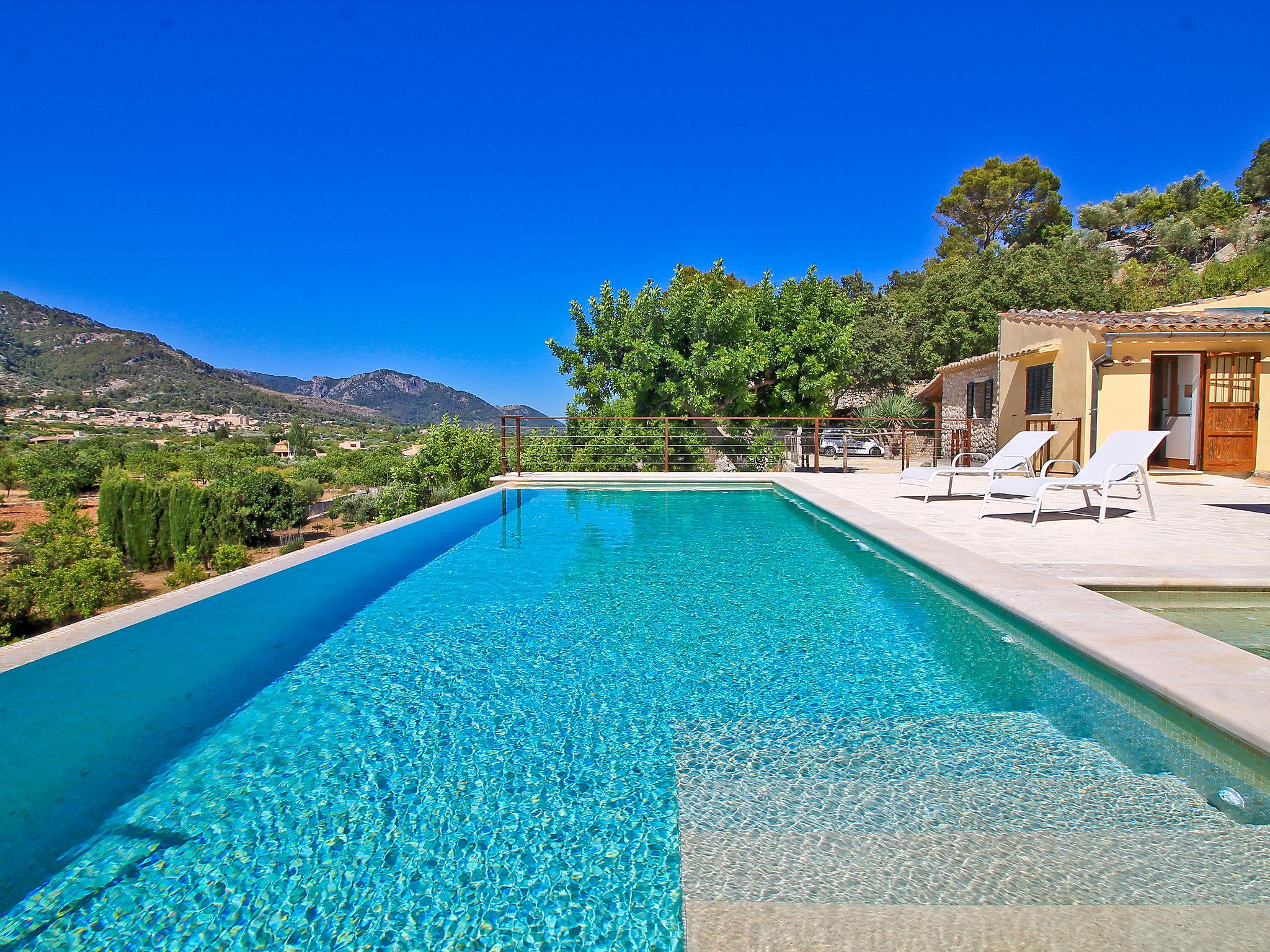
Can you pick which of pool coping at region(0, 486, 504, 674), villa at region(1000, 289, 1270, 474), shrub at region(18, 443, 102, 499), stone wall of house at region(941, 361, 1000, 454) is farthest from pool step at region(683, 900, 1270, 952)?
Answer: shrub at region(18, 443, 102, 499)

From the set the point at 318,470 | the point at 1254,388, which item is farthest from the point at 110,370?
the point at 1254,388

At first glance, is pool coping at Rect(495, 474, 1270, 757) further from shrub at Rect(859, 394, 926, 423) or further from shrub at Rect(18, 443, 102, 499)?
shrub at Rect(18, 443, 102, 499)

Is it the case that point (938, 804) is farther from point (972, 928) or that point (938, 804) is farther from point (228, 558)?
point (228, 558)

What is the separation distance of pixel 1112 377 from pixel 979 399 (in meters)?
7.79

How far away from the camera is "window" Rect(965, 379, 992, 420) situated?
1775cm

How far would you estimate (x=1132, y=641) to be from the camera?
9.11 ft

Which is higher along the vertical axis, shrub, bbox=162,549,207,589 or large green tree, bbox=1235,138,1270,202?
large green tree, bbox=1235,138,1270,202

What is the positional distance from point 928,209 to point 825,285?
2439 centimetres

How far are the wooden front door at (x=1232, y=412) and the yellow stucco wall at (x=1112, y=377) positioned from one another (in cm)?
10

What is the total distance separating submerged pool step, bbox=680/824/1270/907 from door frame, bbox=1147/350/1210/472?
443 inches

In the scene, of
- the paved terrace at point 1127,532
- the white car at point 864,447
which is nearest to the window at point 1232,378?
the paved terrace at point 1127,532

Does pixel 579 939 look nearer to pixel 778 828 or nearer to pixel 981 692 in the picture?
pixel 778 828

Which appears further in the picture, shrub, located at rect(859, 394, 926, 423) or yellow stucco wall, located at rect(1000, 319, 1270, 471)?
shrub, located at rect(859, 394, 926, 423)

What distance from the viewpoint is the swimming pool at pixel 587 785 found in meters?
1.62
